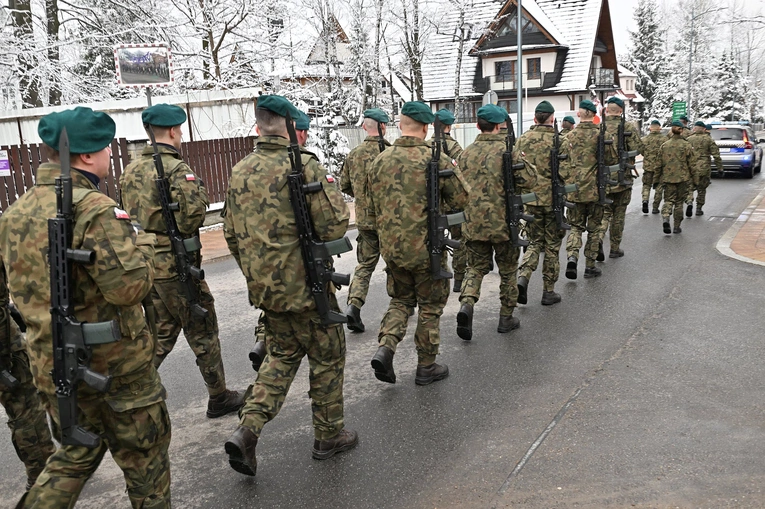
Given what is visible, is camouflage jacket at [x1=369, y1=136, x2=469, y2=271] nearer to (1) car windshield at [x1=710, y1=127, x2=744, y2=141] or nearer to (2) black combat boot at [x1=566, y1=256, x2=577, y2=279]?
(2) black combat boot at [x1=566, y1=256, x2=577, y2=279]

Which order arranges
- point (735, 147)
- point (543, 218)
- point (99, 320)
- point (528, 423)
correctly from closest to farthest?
point (99, 320) < point (528, 423) < point (543, 218) < point (735, 147)

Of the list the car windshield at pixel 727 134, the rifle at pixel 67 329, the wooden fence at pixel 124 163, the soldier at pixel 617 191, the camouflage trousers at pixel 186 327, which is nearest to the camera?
the rifle at pixel 67 329

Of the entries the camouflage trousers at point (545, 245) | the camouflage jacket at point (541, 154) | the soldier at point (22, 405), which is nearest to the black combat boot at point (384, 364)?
the soldier at point (22, 405)

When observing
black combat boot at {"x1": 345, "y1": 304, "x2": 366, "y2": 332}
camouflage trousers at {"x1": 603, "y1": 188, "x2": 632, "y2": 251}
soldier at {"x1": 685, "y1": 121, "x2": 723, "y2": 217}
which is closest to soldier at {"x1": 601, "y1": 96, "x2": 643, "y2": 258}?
camouflage trousers at {"x1": 603, "y1": 188, "x2": 632, "y2": 251}

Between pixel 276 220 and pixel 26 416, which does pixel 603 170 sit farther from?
pixel 26 416

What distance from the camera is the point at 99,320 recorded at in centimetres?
270

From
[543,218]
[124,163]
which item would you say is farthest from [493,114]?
[124,163]

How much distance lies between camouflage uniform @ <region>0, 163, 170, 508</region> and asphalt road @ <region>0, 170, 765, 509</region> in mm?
830

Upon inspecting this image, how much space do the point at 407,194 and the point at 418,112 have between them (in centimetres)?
→ 63

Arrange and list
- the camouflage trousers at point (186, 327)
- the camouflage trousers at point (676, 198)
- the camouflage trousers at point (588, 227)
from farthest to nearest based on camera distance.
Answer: the camouflage trousers at point (676, 198) < the camouflage trousers at point (588, 227) < the camouflage trousers at point (186, 327)

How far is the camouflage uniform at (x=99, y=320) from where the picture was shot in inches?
102

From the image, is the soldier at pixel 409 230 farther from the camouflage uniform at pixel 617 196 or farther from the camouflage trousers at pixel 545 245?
the camouflage uniform at pixel 617 196

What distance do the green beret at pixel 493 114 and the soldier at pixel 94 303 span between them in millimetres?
3685

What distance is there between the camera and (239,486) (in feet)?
11.8
